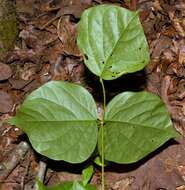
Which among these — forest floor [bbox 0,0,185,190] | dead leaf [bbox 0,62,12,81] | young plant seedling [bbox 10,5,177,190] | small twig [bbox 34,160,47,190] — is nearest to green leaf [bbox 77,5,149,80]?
young plant seedling [bbox 10,5,177,190]

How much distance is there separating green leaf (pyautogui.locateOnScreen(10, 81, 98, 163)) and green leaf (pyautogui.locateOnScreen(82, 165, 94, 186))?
0.25m

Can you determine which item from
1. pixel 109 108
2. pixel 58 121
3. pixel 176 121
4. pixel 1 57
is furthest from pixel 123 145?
pixel 1 57

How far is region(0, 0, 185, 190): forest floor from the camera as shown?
2180 mm

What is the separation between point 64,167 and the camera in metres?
Result: 2.24

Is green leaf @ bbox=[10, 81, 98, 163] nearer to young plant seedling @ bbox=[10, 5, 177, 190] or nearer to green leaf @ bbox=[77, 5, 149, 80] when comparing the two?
young plant seedling @ bbox=[10, 5, 177, 190]

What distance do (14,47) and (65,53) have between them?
0.36 m

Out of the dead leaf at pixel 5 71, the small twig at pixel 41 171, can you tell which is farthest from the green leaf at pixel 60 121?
the dead leaf at pixel 5 71

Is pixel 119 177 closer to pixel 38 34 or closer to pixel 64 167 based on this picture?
pixel 64 167

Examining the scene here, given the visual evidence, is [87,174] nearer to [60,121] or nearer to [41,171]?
[41,171]

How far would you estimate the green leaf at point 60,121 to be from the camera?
1922 mm

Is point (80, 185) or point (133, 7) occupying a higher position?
point (133, 7)

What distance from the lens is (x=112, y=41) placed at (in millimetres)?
1972

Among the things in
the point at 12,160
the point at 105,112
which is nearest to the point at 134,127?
the point at 105,112

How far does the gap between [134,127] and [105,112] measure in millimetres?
155
